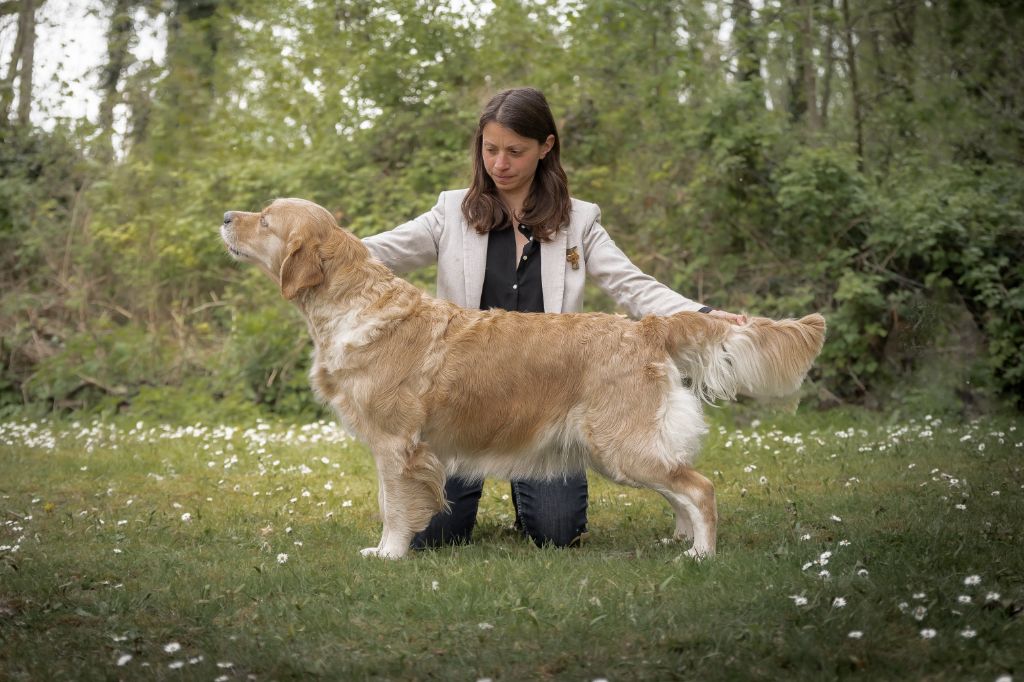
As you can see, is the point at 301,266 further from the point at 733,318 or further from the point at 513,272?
the point at 733,318

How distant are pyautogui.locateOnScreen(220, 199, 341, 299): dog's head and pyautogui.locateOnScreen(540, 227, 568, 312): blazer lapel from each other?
100 centimetres

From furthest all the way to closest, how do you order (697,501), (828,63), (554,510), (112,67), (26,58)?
1. (112,67)
2. (26,58)
3. (828,63)
4. (554,510)
5. (697,501)

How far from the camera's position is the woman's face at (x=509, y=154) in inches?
211

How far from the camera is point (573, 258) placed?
557 cm

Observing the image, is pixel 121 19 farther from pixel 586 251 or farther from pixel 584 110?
pixel 586 251

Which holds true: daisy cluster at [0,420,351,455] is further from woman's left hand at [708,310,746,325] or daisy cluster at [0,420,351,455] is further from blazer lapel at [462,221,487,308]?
woman's left hand at [708,310,746,325]

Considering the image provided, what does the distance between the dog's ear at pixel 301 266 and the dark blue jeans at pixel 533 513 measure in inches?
49.8

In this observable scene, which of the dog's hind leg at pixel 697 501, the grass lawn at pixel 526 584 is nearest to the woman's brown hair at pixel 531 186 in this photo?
the dog's hind leg at pixel 697 501

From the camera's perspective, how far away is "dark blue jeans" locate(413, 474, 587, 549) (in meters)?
5.38

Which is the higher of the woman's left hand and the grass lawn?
the woman's left hand

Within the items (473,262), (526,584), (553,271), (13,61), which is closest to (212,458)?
(473,262)

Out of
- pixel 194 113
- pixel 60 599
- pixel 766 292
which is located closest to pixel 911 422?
pixel 766 292

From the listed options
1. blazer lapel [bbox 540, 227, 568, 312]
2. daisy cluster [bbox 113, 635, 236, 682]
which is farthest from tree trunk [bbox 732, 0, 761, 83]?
daisy cluster [bbox 113, 635, 236, 682]

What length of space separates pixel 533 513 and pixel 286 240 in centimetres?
192
